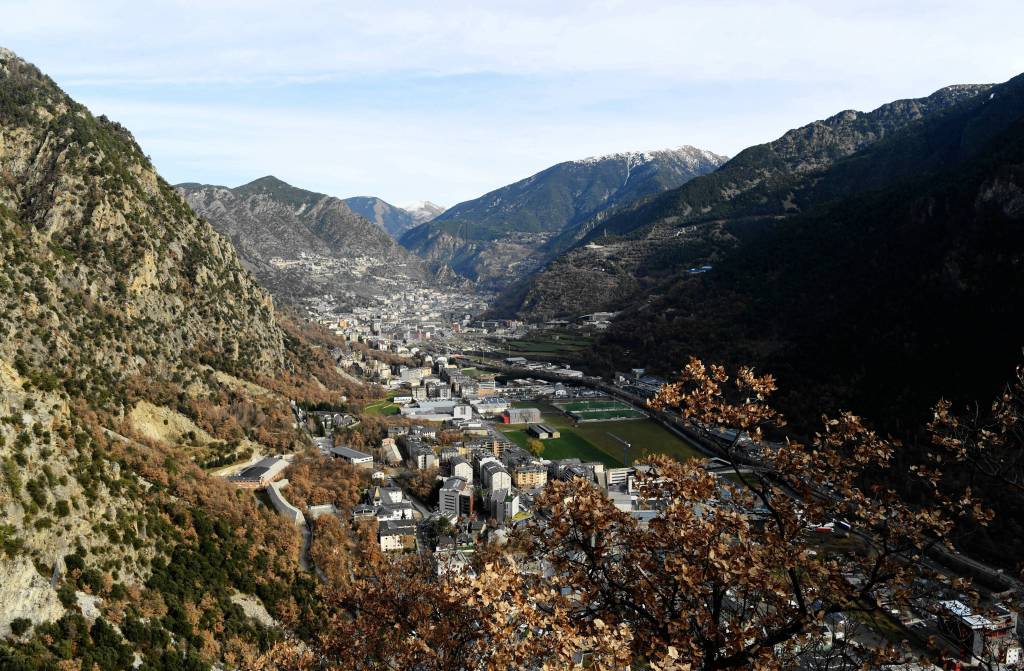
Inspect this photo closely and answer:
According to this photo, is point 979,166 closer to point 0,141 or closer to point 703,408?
point 703,408

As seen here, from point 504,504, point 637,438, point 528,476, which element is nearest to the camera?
point 504,504

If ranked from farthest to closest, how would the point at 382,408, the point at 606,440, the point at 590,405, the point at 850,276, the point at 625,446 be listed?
1. the point at 850,276
2. the point at 590,405
3. the point at 382,408
4. the point at 606,440
5. the point at 625,446

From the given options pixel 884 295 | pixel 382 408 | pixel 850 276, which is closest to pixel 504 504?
pixel 382 408

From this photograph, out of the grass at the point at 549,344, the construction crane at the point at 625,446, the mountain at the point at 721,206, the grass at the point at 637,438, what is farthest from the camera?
the mountain at the point at 721,206

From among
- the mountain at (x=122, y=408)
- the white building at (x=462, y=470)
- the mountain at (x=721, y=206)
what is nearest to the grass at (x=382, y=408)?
the mountain at (x=122, y=408)

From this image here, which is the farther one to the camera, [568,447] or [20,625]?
[568,447]

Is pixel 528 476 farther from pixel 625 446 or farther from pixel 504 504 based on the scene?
pixel 625 446

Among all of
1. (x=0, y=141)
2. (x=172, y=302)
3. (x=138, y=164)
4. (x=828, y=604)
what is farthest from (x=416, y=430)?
(x=828, y=604)

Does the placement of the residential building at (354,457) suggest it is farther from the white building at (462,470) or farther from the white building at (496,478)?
the white building at (496,478)

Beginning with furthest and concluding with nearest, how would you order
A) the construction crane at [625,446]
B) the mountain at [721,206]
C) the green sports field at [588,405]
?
the mountain at [721,206] → the green sports field at [588,405] → the construction crane at [625,446]
